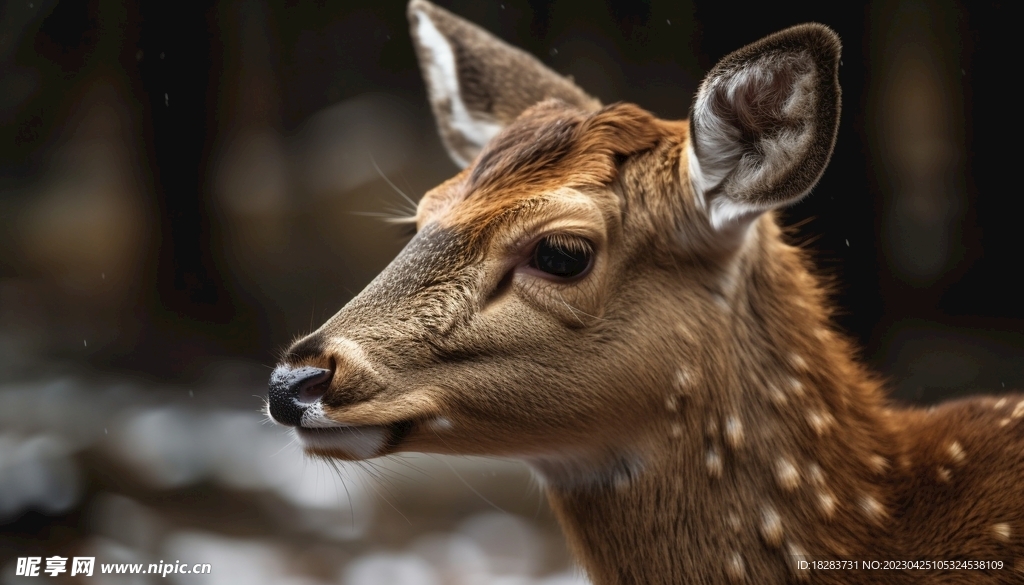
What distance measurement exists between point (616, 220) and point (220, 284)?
5.00 meters

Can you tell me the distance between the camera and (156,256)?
6.12 metres

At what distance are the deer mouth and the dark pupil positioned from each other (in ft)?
1.37

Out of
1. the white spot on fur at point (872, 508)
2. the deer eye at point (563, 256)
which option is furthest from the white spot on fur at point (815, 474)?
the deer eye at point (563, 256)

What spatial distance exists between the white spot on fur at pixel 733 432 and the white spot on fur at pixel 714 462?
0.04 metres

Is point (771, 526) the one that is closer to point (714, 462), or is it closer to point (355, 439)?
point (714, 462)

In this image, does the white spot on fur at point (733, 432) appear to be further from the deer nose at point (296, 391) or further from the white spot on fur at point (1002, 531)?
the deer nose at point (296, 391)

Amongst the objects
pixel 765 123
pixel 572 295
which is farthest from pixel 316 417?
pixel 765 123

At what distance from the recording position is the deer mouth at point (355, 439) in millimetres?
1771

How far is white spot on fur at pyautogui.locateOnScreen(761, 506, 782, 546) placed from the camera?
6.07ft

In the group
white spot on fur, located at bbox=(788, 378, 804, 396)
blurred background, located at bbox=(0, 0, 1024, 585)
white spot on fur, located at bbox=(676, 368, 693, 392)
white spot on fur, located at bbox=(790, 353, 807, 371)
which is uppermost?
white spot on fur, located at bbox=(790, 353, 807, 371)

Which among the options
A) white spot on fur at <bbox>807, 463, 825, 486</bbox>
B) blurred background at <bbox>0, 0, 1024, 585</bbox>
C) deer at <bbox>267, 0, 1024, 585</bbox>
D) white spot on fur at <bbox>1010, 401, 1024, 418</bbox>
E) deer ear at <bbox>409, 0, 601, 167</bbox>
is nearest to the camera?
deer at <bbox>267, 0, 1024, 585</bbox>

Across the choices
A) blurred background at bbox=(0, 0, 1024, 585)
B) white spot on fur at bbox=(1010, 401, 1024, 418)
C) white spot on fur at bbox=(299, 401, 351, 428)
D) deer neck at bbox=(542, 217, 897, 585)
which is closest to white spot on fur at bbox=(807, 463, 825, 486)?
deer neck at bbox=(542, 217, 897, 585)

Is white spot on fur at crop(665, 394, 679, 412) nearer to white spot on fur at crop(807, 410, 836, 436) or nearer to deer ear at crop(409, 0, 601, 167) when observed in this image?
white spot on fur at crop(807, 410, 836, 436)

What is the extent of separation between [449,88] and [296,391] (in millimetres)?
1248
